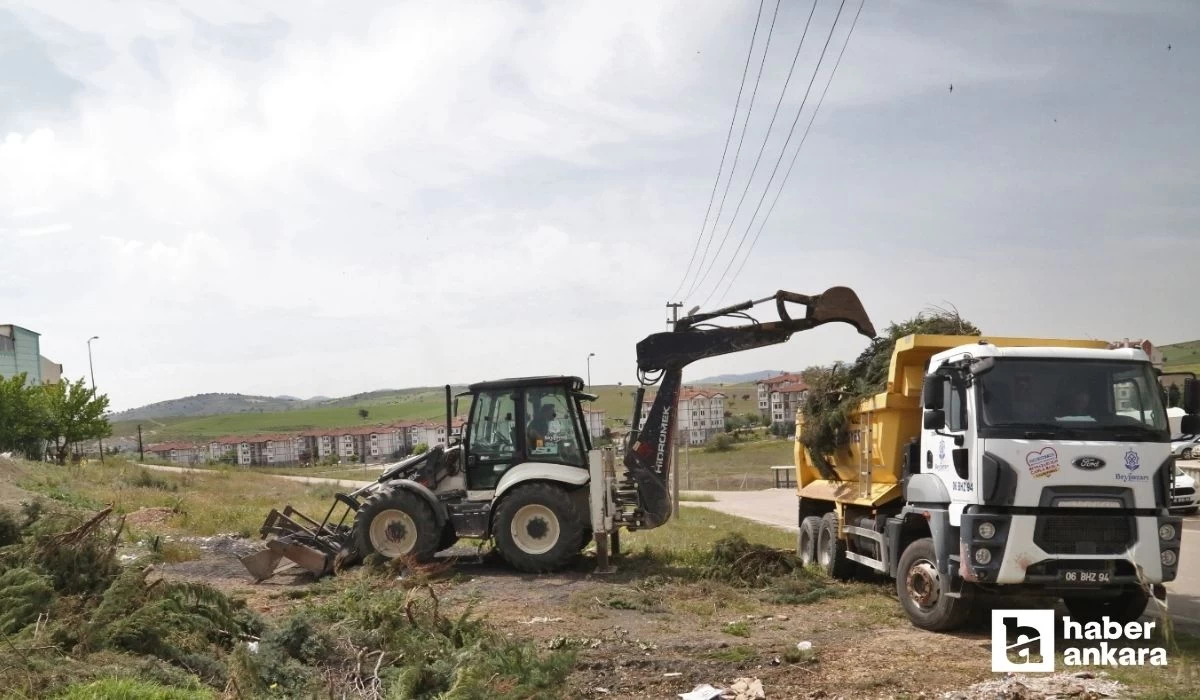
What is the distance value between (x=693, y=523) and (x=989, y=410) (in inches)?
608

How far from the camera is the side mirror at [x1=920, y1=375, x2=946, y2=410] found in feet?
30.3

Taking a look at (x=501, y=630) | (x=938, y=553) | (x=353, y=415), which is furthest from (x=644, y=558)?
(x=353, y=415)

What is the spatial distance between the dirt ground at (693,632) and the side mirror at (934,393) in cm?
212

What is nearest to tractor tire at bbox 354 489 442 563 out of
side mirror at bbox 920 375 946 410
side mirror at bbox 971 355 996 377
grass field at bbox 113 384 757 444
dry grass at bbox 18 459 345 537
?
dry grass at bbox 18 459 345 537

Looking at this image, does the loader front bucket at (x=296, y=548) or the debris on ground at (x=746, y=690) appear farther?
the loader front bucket at (x=296, y=548)

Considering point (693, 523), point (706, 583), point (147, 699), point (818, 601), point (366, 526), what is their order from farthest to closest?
point (693, 523) < point (366, 526) < point (706, 583) < point (818, 601) < point (147, 699)

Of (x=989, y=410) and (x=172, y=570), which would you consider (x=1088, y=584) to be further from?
(x=172, y=570)

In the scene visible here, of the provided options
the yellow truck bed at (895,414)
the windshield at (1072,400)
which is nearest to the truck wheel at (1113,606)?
the windshield at (1072,400)

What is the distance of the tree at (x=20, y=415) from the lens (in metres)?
46.2

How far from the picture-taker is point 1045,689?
680cm

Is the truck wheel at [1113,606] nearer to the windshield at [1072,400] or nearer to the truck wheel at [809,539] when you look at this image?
the windshield at [1072,400]

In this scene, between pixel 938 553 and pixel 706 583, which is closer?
pixel 938 553

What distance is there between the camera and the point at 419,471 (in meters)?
14.0

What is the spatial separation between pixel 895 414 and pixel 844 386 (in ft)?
5.98
